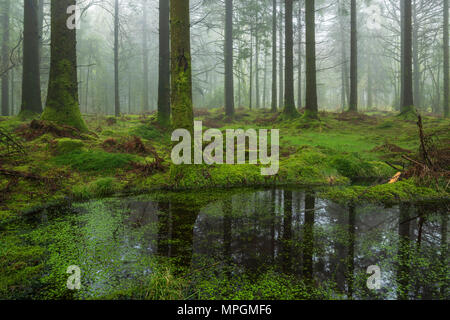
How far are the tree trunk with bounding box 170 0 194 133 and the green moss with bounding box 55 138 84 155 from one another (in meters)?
2.56

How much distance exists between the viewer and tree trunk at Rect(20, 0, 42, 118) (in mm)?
8984

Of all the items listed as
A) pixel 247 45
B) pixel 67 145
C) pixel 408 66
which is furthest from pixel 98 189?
pixel 247 45

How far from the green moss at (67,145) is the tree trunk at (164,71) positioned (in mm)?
3876

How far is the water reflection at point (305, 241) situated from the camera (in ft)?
6.73

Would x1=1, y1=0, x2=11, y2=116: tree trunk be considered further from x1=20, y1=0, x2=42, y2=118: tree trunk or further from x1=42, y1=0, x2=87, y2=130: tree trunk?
x1=42, y1=0, x2=87, y2=130: tree trunk

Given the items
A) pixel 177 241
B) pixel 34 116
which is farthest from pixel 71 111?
pixel 177 241

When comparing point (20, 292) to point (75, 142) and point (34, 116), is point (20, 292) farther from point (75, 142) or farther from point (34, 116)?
point (34, 116)

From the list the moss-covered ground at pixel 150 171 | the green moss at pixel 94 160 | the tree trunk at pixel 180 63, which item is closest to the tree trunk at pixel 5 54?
the moss-covered ground at pixel 150 171

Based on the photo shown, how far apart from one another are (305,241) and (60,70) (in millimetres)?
7194

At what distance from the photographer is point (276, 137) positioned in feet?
29.3

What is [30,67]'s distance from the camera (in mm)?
9320

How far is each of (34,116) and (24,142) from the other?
3587 millimetres

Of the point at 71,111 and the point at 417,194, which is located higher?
the point at 71,111

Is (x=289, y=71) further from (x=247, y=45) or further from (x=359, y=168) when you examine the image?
(x=359, y=168)
